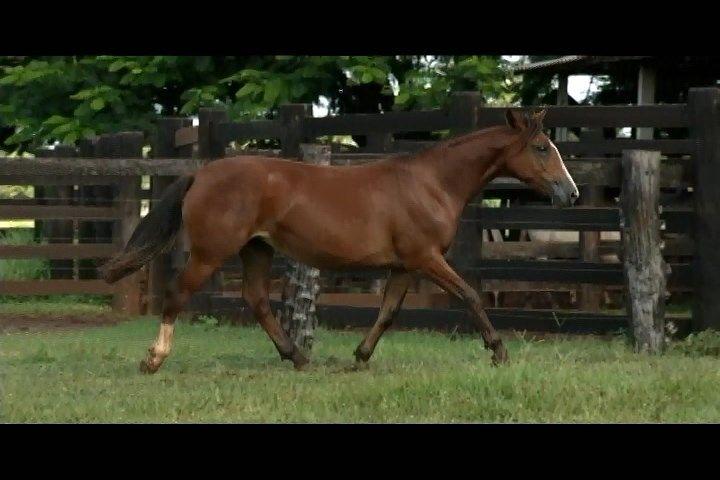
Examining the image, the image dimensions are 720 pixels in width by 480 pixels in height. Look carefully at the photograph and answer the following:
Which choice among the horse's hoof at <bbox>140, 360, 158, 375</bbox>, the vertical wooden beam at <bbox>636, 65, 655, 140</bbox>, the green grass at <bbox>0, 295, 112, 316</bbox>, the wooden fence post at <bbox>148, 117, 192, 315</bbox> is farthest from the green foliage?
the horse's hoof at <bbox>140, 360, 158, 375</bbox>

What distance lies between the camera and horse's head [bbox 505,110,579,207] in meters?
10.3

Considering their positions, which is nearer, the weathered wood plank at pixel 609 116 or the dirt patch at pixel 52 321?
the weathered wood plank at pixel 609 116

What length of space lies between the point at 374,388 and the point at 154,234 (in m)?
2.71

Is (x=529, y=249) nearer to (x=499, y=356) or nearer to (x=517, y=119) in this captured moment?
(x=517, y=119)

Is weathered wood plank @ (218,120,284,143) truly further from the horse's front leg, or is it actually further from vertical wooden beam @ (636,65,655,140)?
vertical wooden beam @ (636,65,655,140)

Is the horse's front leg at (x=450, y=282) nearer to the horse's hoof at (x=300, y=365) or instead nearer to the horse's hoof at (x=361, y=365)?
the horse's hoof at (x=361, y=365)

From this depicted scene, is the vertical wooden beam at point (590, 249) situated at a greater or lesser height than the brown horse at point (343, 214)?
lesser

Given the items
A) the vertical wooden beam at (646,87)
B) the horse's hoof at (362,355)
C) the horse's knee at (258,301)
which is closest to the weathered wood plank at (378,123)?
the horse's knee at (258,301)

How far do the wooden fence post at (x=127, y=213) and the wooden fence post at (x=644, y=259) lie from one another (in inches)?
249

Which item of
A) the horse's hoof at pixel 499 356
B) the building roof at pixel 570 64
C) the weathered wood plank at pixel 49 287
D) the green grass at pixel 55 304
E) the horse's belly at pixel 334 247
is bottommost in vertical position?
the green grass at pixel 55 304

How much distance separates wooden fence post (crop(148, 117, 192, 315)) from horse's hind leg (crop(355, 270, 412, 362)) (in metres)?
5.43

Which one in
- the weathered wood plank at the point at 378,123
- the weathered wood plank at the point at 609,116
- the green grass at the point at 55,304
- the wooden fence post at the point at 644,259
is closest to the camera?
the wooden fence post at the point at 644,259

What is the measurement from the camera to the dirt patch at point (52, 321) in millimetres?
14367
